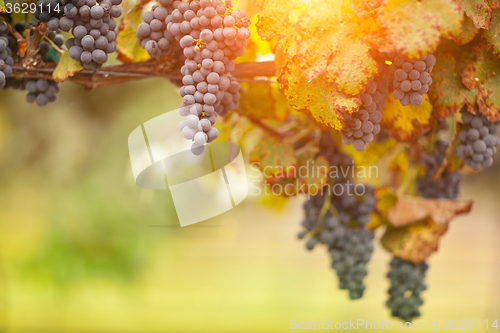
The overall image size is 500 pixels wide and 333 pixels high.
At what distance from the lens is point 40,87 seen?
1.76 feet

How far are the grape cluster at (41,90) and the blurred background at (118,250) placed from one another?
4.39ft

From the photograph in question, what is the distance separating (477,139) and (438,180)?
223 mm

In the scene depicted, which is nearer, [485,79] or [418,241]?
[485,79]

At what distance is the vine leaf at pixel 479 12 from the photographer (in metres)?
0.42

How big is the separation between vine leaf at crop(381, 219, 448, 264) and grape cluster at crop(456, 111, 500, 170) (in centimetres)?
18

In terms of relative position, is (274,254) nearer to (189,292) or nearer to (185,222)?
(189,292)

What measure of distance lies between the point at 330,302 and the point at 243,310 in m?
0.82

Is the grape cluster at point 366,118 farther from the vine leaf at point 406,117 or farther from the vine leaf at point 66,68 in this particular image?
the vine leaf at point 66,68

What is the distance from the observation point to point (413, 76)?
423mm

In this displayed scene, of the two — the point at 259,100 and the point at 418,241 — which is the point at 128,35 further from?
the point at 418,241

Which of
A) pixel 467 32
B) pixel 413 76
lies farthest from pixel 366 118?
pixel 467 32

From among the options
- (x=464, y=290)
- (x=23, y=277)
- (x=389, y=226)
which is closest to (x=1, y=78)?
(x=389, y=226)


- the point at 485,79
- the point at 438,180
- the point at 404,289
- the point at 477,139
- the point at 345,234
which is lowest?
the point at 404,289

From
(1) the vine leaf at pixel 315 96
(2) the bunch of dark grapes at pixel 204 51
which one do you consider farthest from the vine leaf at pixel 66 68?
(1) the vine leaf at pixel 315 96
